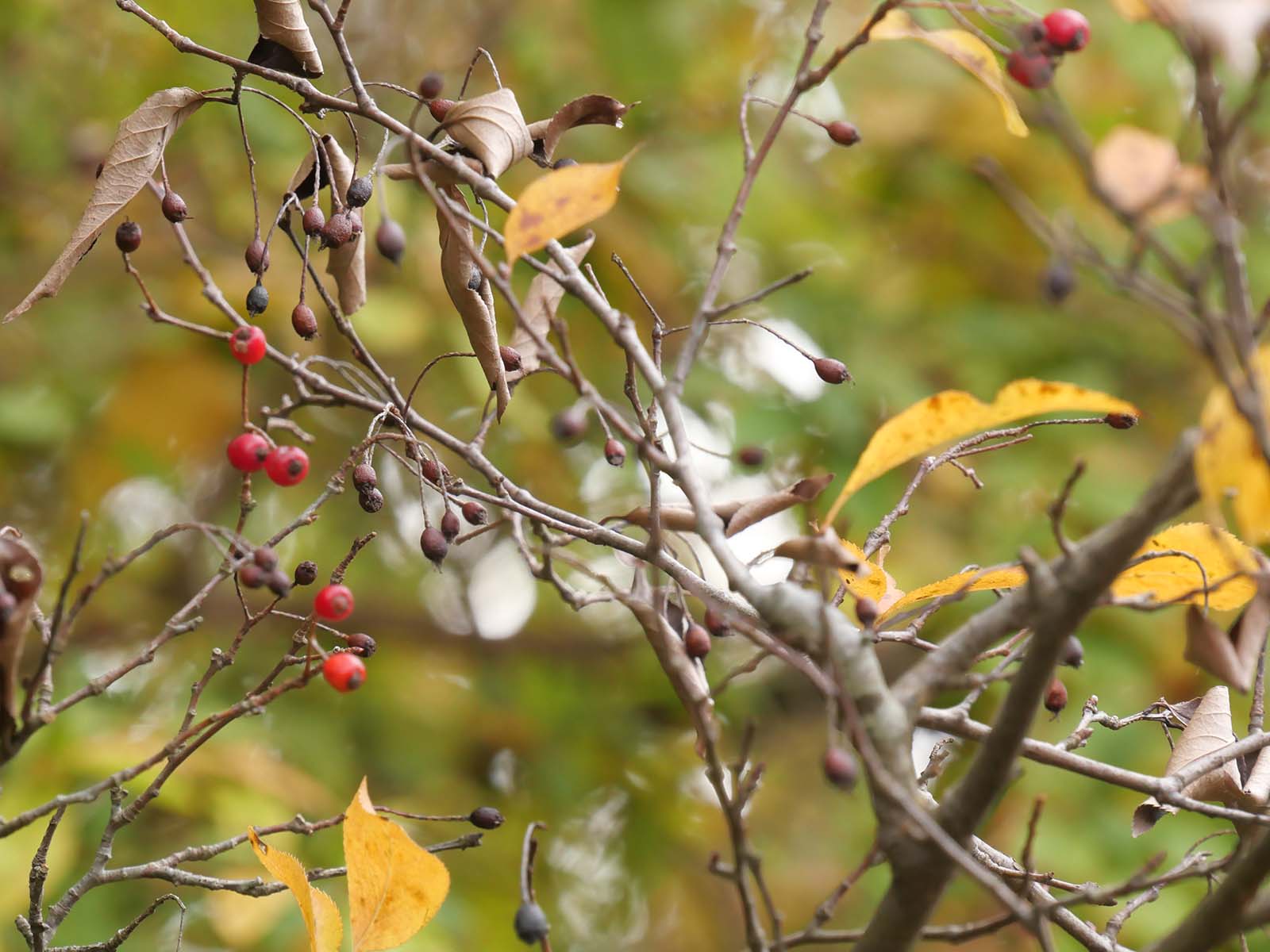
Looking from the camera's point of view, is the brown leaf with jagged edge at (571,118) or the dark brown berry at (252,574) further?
the brown leaf with jagged edge at (571,118)

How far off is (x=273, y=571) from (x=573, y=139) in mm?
2340

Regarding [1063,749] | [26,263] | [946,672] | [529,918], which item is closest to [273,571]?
[529,918]

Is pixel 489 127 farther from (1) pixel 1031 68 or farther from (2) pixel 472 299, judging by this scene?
(1) pixel 1031 68

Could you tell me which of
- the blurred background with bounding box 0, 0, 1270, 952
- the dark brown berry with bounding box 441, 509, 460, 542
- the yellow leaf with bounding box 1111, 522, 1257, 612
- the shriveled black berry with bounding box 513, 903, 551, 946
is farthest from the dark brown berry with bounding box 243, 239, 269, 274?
the blurred background with bounding box 0, 0, 1270, 952

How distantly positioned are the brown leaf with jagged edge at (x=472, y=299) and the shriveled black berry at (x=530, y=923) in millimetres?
357

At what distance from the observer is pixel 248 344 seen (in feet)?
2.95

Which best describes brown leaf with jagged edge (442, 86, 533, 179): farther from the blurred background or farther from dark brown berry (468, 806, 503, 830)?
the blurred background

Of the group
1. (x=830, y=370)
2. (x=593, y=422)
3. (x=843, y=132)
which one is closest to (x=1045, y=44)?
(x=843, y=132)

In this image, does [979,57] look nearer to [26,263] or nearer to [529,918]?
[529,918]

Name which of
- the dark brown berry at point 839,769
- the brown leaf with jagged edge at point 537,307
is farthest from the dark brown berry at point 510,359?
the dark brown berry at point 839,769

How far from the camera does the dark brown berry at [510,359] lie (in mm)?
963

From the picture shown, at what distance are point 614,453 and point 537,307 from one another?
0.18m

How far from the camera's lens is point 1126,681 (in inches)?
95.1

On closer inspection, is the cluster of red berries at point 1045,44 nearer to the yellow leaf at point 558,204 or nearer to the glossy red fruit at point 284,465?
the yellow leaf at point 558,204
